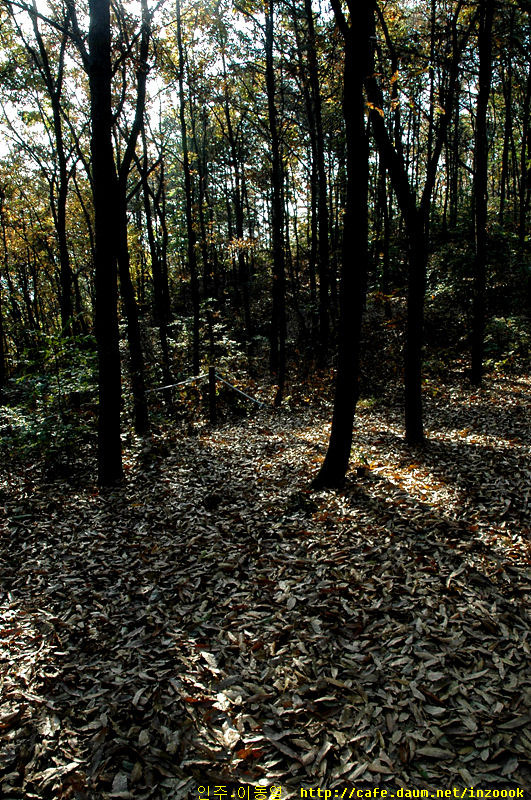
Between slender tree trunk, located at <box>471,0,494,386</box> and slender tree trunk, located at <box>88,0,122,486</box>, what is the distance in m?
7.05

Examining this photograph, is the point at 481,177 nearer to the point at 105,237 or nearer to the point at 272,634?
the point at 105,237

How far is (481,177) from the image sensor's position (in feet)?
32.3

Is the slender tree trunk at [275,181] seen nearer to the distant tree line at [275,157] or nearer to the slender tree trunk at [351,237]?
the distant tree line at [275,157]

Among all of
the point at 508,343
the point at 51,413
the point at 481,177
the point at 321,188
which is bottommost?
the point at 51,413

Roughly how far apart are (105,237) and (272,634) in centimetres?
557

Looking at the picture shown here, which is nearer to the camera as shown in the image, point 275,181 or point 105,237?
point 105,237

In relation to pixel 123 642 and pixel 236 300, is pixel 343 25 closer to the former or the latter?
pixel 123 642

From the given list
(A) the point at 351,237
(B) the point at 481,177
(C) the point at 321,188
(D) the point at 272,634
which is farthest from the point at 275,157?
(D) the point at 272,634

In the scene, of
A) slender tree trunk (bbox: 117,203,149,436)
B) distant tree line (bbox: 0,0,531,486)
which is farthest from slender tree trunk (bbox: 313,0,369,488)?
slender tree trunk (bbox: 117,203,149,436)

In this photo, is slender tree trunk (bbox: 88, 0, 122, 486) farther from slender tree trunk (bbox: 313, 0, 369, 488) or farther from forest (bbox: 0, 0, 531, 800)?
slender tree trunk (bbox: 313, 0, 369, 488)

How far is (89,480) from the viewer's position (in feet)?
23.5

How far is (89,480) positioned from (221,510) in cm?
276

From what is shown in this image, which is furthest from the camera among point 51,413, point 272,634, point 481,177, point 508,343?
point 508,343

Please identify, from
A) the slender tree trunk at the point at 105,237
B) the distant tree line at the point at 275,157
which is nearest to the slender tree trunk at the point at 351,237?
the distant tree line at the point at 275,157
